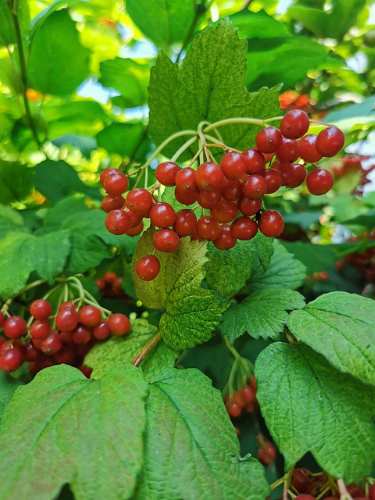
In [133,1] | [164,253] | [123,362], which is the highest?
[133,1]

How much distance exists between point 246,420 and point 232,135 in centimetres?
52

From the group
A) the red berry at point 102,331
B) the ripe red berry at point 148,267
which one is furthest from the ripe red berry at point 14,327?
the ripe red berry at point 148,267

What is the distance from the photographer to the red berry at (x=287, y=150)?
63 centimetres

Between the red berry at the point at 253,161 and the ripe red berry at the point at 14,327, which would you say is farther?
the ripe red berry at the point at 14,327

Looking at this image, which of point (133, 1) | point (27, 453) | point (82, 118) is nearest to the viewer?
point (27, 453)

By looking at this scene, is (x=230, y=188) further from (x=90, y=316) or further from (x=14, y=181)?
(x=14, y=181)

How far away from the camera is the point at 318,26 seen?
1302 mm

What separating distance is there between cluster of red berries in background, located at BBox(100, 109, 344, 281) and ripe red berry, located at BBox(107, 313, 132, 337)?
0.11 metres

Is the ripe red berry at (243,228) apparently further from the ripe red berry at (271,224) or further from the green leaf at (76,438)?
the green leaf at (76,438)

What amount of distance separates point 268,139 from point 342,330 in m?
0.23

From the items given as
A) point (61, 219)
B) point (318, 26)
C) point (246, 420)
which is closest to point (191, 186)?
point (61, 219)

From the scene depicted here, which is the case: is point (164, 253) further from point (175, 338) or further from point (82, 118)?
point (82, 118)

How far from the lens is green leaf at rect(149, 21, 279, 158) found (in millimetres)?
685

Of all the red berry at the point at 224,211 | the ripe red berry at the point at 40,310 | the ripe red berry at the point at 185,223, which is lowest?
the ripe red berry at the point at 40,310
